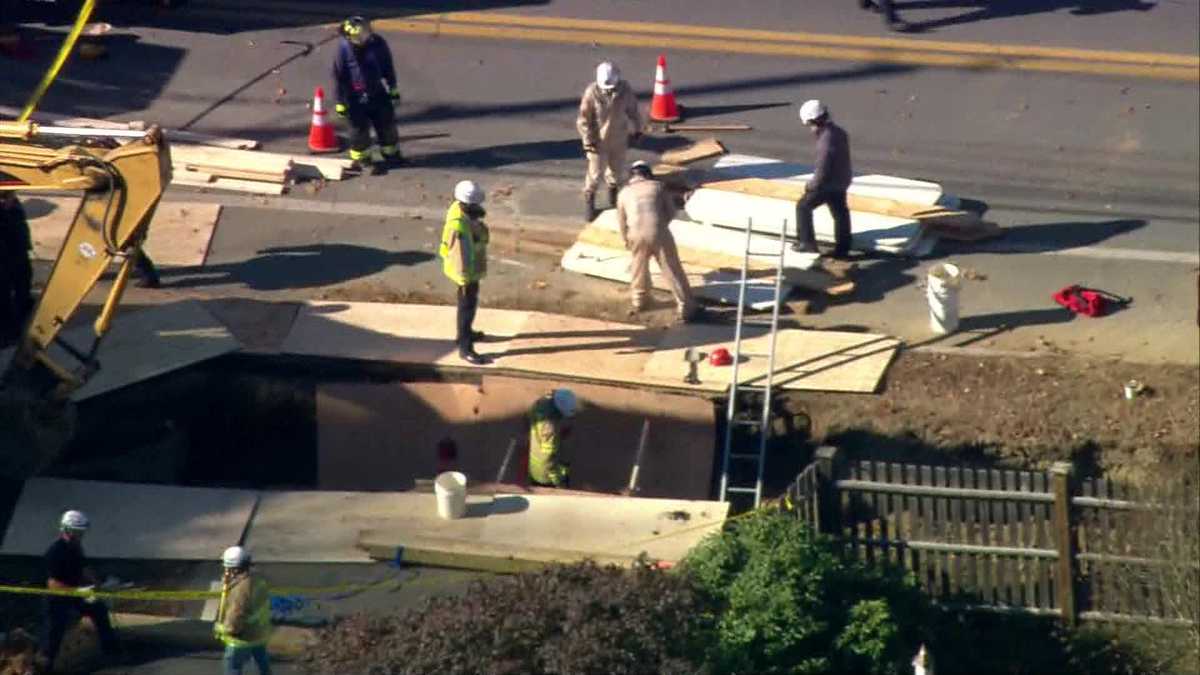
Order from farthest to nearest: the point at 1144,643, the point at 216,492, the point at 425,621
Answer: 1. the point at 216,492
2. the point at 1144,643
3. the point at 425,621

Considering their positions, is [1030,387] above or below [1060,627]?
above

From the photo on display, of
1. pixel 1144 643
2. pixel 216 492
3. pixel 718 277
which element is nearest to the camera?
pixel 1144 643

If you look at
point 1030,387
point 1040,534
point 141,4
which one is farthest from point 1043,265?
point 141,4

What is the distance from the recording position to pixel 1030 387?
19.5 m

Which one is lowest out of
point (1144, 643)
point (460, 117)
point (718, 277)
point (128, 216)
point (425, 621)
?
point (425, 621)

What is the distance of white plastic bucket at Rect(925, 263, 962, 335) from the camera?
20.0m

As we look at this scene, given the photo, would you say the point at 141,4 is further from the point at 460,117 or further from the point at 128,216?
the point at 128,216

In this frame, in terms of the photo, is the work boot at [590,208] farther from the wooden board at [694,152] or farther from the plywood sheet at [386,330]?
the plywood sheet at [386,330]

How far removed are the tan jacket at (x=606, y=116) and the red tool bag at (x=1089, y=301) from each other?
418 cm

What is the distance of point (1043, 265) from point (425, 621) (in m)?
8.85

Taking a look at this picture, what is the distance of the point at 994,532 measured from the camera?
56.9 feet

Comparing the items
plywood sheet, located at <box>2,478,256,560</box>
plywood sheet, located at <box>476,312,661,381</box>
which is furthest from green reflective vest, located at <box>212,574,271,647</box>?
plywood sheet, located at <box>476,312,661,381</box>

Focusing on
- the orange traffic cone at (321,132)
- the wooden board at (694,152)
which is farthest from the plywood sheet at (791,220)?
the orange traffic cone at (321,132)

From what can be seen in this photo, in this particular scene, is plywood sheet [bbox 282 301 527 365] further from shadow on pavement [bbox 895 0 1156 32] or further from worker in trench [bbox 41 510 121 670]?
shadow on pavement [bbox 895 0 1156 32]
